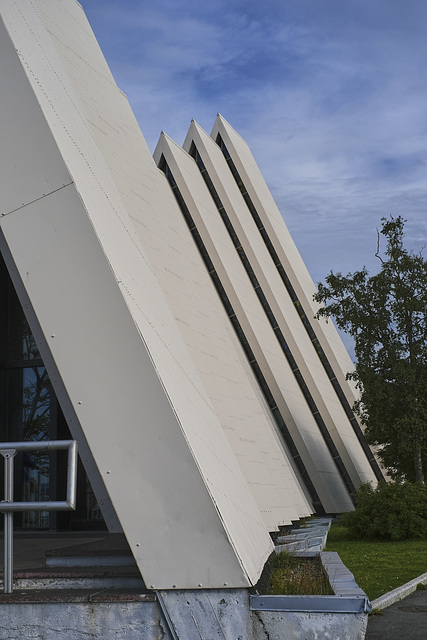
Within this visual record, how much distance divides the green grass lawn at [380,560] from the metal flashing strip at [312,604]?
13.7ft

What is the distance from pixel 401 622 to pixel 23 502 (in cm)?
417

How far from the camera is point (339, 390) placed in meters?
34.4

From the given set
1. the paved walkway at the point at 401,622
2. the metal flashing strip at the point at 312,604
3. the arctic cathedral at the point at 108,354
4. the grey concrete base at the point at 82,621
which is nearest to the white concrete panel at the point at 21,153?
the arctic cathedral at the point at 108,354

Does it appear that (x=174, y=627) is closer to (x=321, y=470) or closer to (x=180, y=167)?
(x=321, y=470)

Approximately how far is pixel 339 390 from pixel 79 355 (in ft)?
98.4

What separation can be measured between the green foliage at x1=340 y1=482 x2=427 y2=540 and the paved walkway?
8.86 meters

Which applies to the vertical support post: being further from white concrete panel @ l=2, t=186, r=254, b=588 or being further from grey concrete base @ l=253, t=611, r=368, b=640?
grey concrete base @ l=253, t=611, r=368, b=640

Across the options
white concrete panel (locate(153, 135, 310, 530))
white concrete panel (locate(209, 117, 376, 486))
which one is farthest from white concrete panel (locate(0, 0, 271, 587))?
white concrete panel (locate(209, 117, 376, 486))

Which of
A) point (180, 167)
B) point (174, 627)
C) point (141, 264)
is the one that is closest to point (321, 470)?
point (180, 167)

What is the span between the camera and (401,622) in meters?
7.18

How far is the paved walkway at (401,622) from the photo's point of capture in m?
6.52

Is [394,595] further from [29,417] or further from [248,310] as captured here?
[248,310]

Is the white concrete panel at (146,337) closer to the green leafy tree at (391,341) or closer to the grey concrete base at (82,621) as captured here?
the grey concrete base at (82,621)

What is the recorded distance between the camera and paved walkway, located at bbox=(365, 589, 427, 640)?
6.52m
